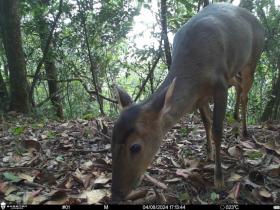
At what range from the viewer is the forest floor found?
374cm

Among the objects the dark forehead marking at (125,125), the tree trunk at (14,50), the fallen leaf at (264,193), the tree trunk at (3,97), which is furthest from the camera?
the tree trunk at (3,97)

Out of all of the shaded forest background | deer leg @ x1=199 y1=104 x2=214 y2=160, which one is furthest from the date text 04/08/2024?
the shaded forest background

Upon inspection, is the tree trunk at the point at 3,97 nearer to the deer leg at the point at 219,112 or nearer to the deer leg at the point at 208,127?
the deer leg at the point at 208,127

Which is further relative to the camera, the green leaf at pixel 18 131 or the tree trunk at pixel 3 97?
the tree trunk at pixel 3 97

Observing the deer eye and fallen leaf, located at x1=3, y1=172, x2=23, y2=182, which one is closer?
the deer eye

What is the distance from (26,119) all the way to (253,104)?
18.5 ft

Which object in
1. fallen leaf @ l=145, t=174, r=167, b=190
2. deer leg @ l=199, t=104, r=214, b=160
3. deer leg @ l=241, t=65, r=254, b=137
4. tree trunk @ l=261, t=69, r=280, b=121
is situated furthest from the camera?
tree trunk @ l=261, t=69, r=280, b=121

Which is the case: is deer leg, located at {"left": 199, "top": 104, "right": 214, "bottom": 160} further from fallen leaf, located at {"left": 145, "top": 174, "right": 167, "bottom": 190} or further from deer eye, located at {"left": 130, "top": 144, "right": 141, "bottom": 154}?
deer eye, located at {"left": 130, "top": 144, "right": 141, "bottom": 154}

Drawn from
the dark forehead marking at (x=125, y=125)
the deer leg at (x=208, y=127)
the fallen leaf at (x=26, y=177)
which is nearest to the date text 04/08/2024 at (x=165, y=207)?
the dark forehead marking at (x=125, y=125)

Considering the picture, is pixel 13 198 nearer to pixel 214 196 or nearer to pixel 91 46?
pixel 214 196

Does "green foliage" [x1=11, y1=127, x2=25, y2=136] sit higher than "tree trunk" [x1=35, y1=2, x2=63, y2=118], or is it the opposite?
"tree trunk" [x1=35, y1=2, x2=63, y2=118]

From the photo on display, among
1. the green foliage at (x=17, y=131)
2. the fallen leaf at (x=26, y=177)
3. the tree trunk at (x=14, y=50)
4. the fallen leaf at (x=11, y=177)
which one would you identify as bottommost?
the fallen leaf at (x=26, y=177)

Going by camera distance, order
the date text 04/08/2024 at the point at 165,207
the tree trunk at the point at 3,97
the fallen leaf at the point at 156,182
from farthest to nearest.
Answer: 1. the tree trunk at the point at 3,97
2. the fallen leaf at the point at 156,182
3. the date text 04/08/2024 at the point at 165,207

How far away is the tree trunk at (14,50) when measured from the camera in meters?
7.71
